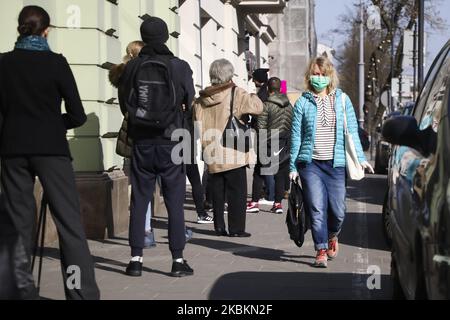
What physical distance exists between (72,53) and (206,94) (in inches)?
58.9

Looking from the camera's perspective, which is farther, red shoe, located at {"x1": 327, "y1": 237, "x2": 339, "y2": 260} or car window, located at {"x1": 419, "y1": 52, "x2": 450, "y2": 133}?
red shoe, located at {"x1": 327, "y1": 237, "x2": 339, "y2": 260}

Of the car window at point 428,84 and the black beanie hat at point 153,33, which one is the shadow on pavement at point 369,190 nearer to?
the black beanie hat at point 153,33

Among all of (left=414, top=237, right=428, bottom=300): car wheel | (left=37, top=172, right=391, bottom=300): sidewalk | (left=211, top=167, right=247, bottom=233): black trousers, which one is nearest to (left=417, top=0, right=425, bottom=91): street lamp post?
(left=37, top=172, right=391, bottom=300): sidewalk

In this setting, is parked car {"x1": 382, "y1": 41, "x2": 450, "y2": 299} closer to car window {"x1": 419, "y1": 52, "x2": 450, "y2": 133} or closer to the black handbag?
car window {"x1": 419, "y1": 52, "x2": 450, "y2": 133}

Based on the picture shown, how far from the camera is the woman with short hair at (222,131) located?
11.4 metres

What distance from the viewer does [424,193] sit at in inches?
201

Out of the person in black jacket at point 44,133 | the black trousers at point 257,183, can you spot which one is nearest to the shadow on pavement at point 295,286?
the person in black jacket at point 44,133

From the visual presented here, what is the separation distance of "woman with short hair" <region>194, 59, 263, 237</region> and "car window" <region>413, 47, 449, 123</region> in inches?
170

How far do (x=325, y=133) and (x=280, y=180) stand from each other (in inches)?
229

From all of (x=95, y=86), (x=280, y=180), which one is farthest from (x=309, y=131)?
(x=280, y=180)

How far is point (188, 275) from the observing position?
28.3 ft

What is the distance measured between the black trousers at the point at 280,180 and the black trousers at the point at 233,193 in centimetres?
309

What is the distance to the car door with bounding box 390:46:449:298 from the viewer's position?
5.31m

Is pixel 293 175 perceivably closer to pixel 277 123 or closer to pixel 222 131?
pixel 222 131
